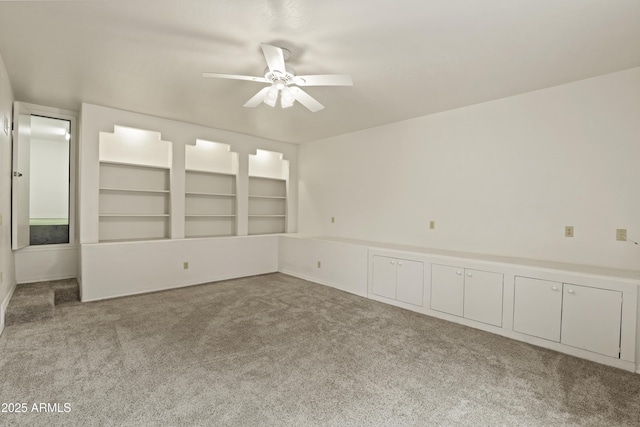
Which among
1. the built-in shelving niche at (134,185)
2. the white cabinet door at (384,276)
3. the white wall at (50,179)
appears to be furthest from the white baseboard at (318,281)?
the white wall at (50,179)

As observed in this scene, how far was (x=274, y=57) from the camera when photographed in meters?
2.28

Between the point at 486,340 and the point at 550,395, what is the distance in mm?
868

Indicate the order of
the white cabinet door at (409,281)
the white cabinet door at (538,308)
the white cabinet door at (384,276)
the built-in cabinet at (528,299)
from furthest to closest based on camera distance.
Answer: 1. the white cabinet door at (384,276)
2. the white cabinet door at (409,281)
3. the white cabinet door at (538,308)
4. the built-in cabinet at (528,299)

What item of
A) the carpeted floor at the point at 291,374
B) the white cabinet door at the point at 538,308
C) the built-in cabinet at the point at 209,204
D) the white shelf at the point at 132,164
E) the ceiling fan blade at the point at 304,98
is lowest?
the carpeted floor at the point at 291,374

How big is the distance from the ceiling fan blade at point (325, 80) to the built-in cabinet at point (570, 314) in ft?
8.15

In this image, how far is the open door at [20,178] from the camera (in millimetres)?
3581

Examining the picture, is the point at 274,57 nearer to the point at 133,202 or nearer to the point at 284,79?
the point at 284,79

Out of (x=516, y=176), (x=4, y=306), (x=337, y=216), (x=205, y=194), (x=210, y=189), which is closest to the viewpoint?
(x=4, y=306)

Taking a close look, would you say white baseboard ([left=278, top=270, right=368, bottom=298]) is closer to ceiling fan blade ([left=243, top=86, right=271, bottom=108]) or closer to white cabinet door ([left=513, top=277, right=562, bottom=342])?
white cabinet door ([left=513, top=277, right=562, bottom=342])

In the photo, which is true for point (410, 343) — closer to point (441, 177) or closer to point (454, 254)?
point (454, 254)

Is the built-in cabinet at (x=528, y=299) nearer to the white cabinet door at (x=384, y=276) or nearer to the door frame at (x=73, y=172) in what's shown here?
the white cabinet door at (x=384, y=276)

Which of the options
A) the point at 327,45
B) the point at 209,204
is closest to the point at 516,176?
the point at 327,45

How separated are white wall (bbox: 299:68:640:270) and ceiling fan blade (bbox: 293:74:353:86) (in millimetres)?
2065

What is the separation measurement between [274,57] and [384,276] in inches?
116
